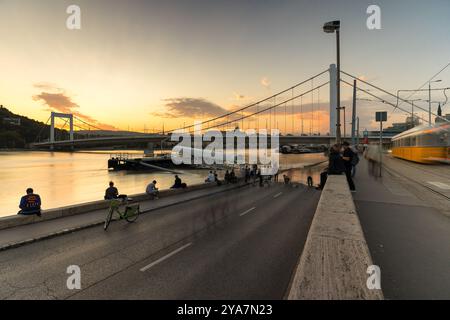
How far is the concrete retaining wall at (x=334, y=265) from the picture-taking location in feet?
9.41

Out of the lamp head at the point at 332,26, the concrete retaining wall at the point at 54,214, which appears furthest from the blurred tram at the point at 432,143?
the concrete retaining wall at the point at 54,214

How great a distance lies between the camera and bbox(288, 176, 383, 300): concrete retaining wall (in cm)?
287

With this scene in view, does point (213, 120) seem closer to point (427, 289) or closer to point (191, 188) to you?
point (191, 188)

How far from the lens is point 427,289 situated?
429cm

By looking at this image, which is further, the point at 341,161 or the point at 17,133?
the point at 17,133

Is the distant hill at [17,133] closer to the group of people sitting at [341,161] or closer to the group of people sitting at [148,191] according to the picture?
the group of people sitting at [148,191]

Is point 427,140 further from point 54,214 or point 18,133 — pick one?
point 18,133

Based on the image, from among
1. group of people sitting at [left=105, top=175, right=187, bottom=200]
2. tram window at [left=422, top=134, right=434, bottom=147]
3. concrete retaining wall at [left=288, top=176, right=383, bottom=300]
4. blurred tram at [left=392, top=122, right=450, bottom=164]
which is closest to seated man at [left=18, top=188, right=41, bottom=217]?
group of people sitting at [left=105, top=175, right=187, bottom=200]

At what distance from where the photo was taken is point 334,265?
3.48 meters

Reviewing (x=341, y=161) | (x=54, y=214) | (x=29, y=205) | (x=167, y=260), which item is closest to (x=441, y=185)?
(x=341, y=161)

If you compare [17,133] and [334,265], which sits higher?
[17,133]

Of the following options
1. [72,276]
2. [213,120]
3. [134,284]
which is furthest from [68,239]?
[213,120]

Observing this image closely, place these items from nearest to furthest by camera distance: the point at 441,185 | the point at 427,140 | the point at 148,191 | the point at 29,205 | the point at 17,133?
the point at 29,205
the point at 441,185
the point at 148,191
the point at 427,140
the point at 17,133

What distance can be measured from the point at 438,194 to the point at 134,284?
1439cm
